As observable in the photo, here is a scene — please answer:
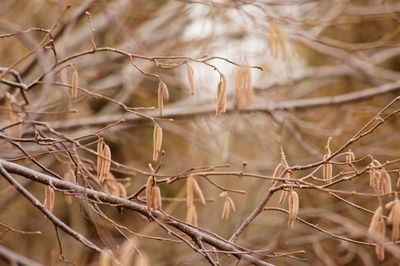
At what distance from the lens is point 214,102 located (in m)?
3.83

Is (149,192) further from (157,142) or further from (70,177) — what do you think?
(70,177)

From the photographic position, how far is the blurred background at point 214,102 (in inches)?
128

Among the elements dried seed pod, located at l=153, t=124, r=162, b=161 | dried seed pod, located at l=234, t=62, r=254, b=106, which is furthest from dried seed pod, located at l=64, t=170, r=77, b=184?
dried seed pod, located at l=234, t=62, r=254, b=106

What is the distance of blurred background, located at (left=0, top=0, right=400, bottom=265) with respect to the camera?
10.7 feet

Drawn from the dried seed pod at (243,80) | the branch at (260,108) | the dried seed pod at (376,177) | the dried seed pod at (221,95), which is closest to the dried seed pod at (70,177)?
the dried seed pod at (221,95)

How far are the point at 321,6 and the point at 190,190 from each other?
279 centimetres

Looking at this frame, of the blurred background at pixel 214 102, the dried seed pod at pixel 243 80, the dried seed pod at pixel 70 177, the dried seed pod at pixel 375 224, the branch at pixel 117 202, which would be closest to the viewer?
the dried seed pod at pixel 375 224

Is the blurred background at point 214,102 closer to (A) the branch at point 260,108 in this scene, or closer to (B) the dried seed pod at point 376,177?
(A) the branch at point 260,108

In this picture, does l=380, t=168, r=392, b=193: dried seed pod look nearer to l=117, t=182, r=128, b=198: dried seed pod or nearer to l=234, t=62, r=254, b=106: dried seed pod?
l=234, t=62, r=254, b=106: dried seed pod

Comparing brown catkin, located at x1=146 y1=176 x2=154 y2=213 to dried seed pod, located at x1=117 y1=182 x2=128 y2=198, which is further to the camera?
dried seed pod, located at x1=117 y1=182 x2=128 y2=198

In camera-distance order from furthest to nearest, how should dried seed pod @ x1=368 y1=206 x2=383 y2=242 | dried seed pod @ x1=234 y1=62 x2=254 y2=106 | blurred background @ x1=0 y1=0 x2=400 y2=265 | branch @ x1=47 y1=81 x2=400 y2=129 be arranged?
1. blurred background @ x1=0 y1=0 x2=400 y2=265
2. branch @ x1=47 y1=81 x2=400 y2=129
3. dried seed pod @ x1=234 y1=62 x2=254 y2=106
4. dried seed pod @ x1=368 y1=206 x2=383 y2=242

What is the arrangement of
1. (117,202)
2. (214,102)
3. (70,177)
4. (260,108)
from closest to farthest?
(117,202) → (70,177) → (260,108) → (214,102)

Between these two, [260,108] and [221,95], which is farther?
[260,108]

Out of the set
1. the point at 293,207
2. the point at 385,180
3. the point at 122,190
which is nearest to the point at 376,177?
the point at 385,180
